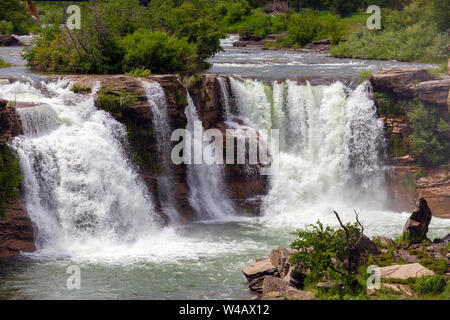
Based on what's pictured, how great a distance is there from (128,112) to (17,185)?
4.98m

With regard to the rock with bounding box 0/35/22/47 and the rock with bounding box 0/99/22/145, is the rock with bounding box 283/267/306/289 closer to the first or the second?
the rock with bounding box 0/99/22/145

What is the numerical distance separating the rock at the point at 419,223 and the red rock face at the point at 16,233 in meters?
10.9

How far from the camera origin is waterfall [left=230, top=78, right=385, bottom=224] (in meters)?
25.7

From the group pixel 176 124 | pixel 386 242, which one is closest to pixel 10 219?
pixel 176 124

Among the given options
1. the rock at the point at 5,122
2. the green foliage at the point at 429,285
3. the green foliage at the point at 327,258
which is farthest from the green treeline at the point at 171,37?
the green foliage at the point at 429,285

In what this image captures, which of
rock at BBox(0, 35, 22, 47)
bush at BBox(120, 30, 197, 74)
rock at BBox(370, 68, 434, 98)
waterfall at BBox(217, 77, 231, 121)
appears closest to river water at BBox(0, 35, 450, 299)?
waterfall at BBox(217, 77, 231, 121)

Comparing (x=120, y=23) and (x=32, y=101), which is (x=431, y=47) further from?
(x=32, y=101)

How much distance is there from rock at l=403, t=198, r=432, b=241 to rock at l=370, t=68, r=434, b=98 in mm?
8624

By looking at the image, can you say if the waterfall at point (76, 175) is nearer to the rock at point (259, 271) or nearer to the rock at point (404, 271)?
the rock at point (259, 271)

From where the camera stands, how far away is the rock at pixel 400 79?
2616 centimetres

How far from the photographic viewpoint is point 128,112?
22.9 m

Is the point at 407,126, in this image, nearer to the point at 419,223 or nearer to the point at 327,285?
the point at 419,223

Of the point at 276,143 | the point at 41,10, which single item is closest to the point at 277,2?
the point at 41,10
